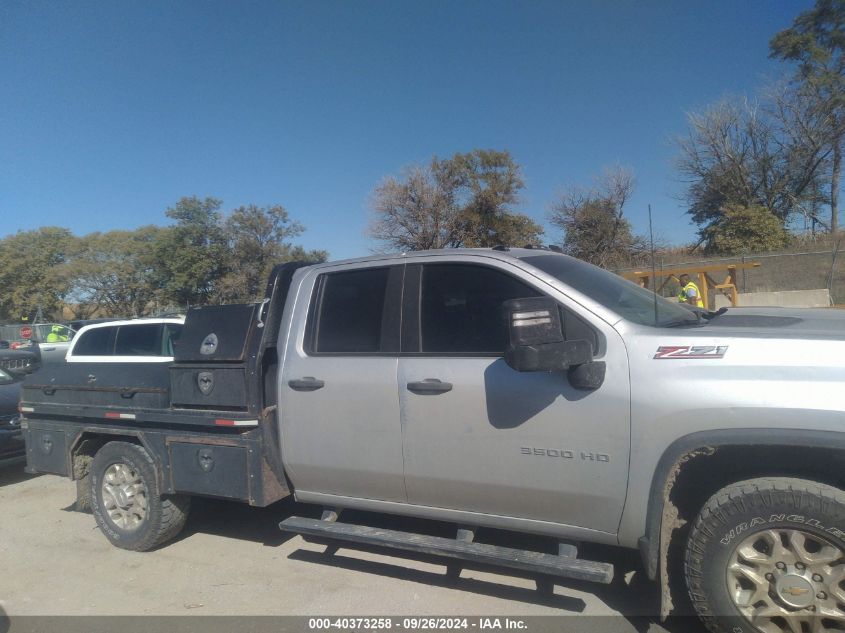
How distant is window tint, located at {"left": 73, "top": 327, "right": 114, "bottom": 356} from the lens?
8.85 metres

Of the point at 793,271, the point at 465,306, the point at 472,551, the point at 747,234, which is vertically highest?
the point at 747,234

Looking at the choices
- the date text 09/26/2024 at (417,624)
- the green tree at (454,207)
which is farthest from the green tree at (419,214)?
the date text 09/26/2024 at (417,624)

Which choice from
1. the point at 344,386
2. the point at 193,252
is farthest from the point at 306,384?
the point at 193,252

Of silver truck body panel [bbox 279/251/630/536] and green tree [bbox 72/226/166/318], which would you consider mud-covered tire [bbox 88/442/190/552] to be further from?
green tree [bbox 72/226/166/318]

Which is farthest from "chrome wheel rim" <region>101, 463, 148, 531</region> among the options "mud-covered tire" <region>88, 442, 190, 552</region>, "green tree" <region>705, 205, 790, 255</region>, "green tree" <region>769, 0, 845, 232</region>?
"green tree" <region>769, 0, 845, 232</region>

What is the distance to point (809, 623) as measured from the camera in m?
2.89

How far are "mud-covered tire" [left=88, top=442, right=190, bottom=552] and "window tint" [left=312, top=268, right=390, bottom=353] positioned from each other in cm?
182

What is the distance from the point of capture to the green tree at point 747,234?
74.7 ft

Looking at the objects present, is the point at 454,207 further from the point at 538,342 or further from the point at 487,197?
the point at 538,342

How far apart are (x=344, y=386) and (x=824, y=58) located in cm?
3312

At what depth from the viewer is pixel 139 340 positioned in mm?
8727

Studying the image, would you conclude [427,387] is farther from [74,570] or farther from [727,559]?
[74,570]

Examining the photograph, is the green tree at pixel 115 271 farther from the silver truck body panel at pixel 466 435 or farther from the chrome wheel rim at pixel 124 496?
the silver truck body panel at pixel 466 435

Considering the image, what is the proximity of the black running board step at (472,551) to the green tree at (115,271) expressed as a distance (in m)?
36.0
